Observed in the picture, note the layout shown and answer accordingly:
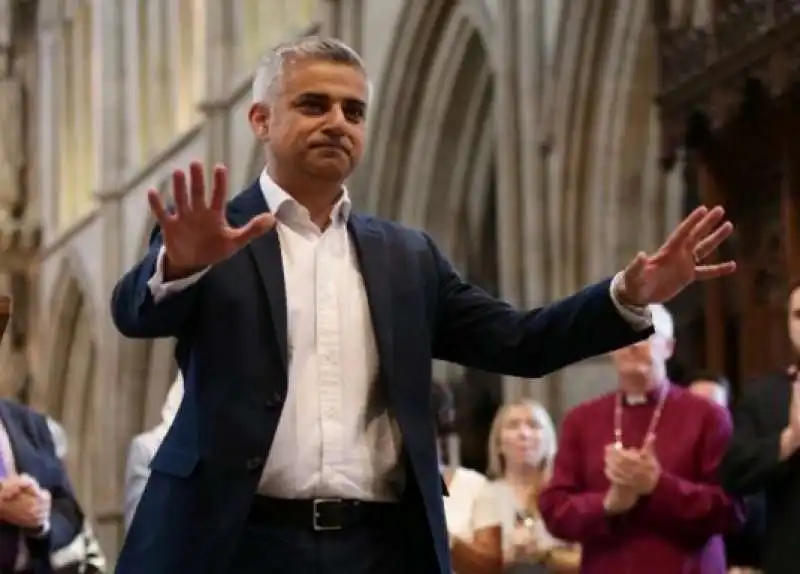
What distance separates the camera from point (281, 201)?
2.43 m

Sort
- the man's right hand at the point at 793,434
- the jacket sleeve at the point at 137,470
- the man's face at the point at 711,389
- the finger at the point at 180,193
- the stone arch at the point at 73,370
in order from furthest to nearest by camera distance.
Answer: the stone arch at the point at 73,370 < the jacket sleeve at the point at 137,470 < the man's face at the point at 711,389 < the man's right hand at the point at 793,434 < the finger at the point at 180,193

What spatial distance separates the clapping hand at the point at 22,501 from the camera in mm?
3914

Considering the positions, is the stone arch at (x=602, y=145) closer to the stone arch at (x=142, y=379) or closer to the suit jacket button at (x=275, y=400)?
the suit jacket button at (x=275, y=400)

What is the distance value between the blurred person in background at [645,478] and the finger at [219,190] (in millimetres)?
2205

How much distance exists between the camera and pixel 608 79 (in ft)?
31.2

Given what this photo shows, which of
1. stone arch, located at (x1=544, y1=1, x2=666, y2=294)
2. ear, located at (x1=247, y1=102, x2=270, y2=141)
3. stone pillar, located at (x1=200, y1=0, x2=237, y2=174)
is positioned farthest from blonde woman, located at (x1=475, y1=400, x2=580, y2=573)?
stone pillar, located at (x1=200, y1=0, x2=237, y2=174)

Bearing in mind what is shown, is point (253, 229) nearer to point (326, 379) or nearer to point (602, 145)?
point (326, 379)

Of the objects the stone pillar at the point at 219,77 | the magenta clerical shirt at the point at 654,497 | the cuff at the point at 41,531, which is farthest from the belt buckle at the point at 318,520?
the stone pillar at the point at 219,77

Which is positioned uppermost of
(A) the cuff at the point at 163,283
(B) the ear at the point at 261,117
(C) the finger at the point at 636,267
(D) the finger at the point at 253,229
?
(B) the ear at the point at 261,117

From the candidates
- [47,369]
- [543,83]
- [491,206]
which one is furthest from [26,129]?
[543,83]

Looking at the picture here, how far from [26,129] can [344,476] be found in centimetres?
2250

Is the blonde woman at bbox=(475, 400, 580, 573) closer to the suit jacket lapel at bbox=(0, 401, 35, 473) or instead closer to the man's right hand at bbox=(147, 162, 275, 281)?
the suit jacket lapel at bbox=(0, 401, 35, 473)

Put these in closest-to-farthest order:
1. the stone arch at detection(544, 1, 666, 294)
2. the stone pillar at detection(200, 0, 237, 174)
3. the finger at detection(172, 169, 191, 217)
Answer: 1. the finger at detection(172, 169, 191, 217)
2. the stone arch at detection(544, 1, 666, 294)
3. the stone pillar at detection(200, 0, 237, 174)

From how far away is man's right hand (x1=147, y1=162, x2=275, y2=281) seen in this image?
213cm
